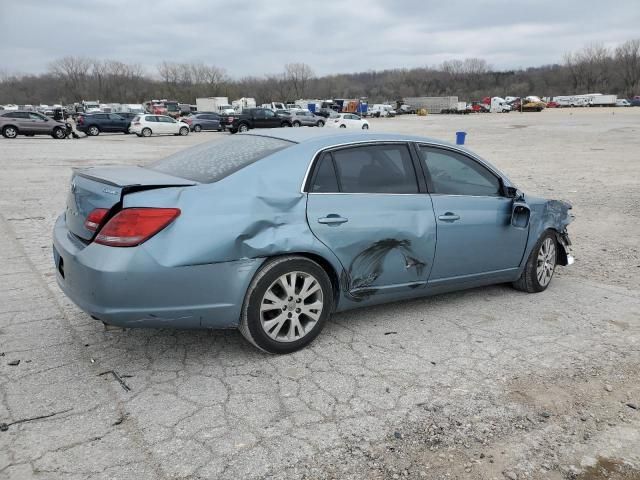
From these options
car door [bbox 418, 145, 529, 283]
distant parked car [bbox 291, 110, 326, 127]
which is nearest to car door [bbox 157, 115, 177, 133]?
distant parked car [bbox 291, 110, 326, 127]

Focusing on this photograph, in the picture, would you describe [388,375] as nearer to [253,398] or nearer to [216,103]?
[253,398]

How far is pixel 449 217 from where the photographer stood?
14.5 ft

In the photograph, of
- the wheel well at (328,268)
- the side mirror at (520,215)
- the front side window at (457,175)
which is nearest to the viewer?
the wheel well at (328,268)

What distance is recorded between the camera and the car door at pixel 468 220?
14.5 ft

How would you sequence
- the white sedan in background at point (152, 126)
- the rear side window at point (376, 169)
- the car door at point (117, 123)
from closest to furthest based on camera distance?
the rear side window at point (376, 169) → the white sedan in background at point (152, 126) → the car door at point (117, 123)

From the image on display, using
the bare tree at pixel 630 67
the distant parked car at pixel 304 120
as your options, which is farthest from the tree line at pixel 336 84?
the distant parked car at pixel 304 120

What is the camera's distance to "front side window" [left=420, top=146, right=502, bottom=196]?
14.8ft

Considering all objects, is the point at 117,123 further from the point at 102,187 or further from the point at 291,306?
the point at 291,306

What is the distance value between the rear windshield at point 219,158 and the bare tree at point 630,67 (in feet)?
492

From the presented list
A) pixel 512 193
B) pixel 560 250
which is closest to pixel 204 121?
pixel 560 250

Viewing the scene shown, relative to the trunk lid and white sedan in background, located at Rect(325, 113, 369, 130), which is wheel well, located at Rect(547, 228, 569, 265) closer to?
the trunk lid

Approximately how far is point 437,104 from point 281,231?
92.2 m

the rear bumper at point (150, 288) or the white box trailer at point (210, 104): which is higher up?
the white box trailer at point (210, 104)

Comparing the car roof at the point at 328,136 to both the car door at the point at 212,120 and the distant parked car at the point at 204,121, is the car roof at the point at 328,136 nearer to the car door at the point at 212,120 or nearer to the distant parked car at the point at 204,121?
the distant parked car at the point at 204,121
